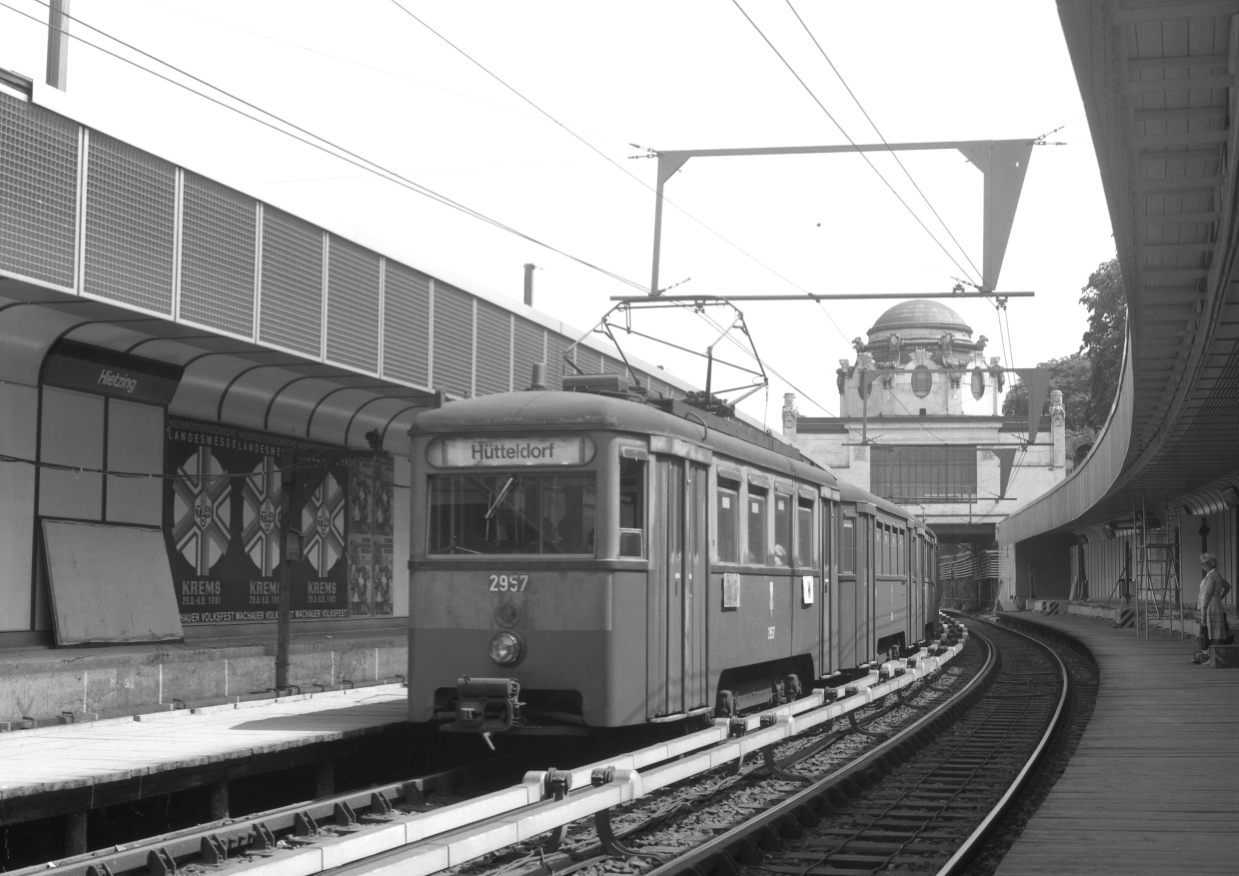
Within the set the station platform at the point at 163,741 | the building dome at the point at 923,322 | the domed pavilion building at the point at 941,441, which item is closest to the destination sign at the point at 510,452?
the station platform at the point at 163,741

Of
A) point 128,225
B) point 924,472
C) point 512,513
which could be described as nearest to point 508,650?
point 512,513

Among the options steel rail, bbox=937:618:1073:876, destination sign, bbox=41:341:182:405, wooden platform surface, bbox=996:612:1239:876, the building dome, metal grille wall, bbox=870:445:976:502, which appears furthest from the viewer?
the building dome

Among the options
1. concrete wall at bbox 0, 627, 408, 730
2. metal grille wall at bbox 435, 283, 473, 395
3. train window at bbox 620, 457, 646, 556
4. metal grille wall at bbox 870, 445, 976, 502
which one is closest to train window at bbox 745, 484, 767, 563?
train window at bbox 620, 457, 646, 556

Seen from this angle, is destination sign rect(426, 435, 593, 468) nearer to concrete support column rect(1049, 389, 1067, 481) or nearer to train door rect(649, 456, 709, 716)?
train door rect(649, 456, 709, 716)

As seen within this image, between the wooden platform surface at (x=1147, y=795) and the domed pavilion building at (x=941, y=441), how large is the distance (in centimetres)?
5197

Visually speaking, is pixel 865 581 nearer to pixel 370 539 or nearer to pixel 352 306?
pixel 352 306

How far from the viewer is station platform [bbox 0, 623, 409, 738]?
12.5 meters

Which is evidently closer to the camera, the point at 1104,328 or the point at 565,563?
the point at 565,563

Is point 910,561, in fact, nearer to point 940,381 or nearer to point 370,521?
point 370,521

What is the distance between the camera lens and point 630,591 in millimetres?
10539

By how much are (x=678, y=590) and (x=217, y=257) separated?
21.8ft

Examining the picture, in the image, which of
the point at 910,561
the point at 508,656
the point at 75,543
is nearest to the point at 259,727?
the point at 508,656

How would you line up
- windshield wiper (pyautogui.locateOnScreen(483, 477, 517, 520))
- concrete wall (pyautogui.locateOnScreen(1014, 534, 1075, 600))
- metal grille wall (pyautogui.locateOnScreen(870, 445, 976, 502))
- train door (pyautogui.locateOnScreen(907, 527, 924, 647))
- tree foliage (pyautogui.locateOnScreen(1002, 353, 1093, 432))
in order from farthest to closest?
tree foliage (pyautogui.locateOnScreen(1002, 353, 1093, 432)) < metal grille wall (pyautogui.locateOnScreen(870, 445, 976, 502)) < concrete wall (pyautogui.locateOnScreen(1014, 534, 1075, 600)) < train door (pyautogui.locateOnScreen(907, 527, 924, 647)) < windshield wiper (pyautogui.locateOnScreen(483, 477, 517, 520))

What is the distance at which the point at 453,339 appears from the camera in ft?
68.8
